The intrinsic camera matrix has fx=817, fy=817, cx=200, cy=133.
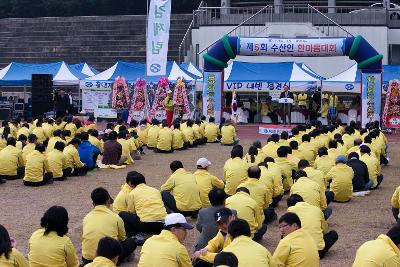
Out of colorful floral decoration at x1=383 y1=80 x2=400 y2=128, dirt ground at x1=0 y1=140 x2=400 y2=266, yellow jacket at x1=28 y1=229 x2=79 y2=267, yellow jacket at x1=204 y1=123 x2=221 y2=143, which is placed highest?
colorful floral decoration at x1=383 y1=80 x2=400 y2=128

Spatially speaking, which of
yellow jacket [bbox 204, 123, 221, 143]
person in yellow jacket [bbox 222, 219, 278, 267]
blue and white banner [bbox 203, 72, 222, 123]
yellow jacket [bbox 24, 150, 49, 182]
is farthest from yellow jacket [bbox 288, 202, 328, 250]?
blue and white banner [bbox 203, 72, 222, 123]

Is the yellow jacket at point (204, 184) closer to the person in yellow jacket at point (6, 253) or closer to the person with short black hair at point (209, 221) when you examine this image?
the person with short black hair at point (209, 221)

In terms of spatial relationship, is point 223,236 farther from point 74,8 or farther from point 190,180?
point 74,8

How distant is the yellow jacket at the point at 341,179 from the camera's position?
586 inches

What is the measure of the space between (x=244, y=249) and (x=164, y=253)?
83 centimetres

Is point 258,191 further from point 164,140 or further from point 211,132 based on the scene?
point 211,132

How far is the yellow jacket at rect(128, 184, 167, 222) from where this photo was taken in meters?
11.2

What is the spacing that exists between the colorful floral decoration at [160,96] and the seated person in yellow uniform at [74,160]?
12258mm

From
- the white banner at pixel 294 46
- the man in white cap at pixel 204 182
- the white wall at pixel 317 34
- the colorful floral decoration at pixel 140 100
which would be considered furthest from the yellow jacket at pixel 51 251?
the white wall at pixel 317 34

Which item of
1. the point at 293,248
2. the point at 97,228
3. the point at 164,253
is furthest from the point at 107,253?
the point at 97,228

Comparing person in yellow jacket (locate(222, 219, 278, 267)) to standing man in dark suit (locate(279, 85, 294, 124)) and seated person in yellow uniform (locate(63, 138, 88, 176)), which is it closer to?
seated person in yellow uniform (locate(63, 138, 88, 176))

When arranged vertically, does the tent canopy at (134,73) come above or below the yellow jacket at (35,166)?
above

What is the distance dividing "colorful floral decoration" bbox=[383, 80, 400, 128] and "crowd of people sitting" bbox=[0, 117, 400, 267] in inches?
207

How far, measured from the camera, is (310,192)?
1204cm
